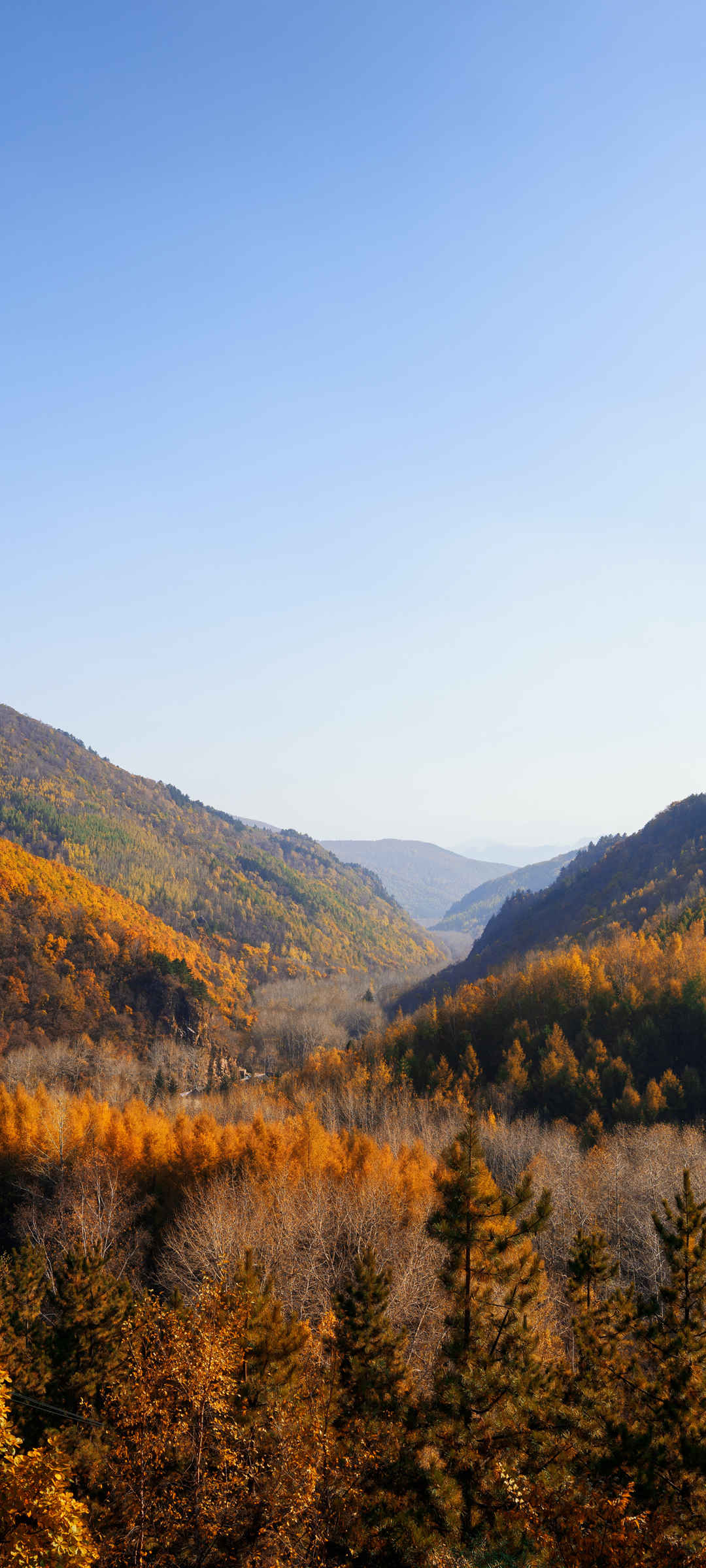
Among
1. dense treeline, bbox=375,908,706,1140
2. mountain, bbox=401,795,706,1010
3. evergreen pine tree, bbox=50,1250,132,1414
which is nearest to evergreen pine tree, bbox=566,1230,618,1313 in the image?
evergreen pine tree, bbox=50,1250,132,1414

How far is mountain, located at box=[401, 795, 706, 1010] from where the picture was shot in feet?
440

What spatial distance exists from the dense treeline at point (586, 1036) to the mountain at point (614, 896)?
1387 inches

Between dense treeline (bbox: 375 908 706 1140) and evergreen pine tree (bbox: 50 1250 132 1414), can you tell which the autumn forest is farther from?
dense treeline (bbox: 375 908 706 1140)

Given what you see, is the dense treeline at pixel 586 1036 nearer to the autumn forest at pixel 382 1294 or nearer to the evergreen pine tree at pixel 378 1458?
the autumn forest at pixel 382 1294

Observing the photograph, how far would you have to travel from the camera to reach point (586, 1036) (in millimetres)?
74938

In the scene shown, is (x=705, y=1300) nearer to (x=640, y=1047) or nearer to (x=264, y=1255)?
(x=264, y=1255)

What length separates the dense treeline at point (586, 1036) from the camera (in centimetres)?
6588

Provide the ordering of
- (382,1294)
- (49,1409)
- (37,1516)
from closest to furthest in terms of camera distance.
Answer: (37,1516), (382,1294), (49,1409)

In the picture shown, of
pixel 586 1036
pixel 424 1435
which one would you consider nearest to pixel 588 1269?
pixel 424 1435

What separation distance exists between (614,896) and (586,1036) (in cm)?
9178

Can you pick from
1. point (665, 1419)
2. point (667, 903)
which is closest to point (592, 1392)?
point (665, 1419)

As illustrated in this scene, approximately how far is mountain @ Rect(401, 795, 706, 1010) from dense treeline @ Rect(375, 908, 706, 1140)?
116ft

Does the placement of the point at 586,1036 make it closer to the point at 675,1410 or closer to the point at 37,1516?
the point at 675,1410

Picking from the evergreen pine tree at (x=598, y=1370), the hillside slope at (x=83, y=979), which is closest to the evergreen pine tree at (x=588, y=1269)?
the evergreen pine tree at (x=598, y=1370)
